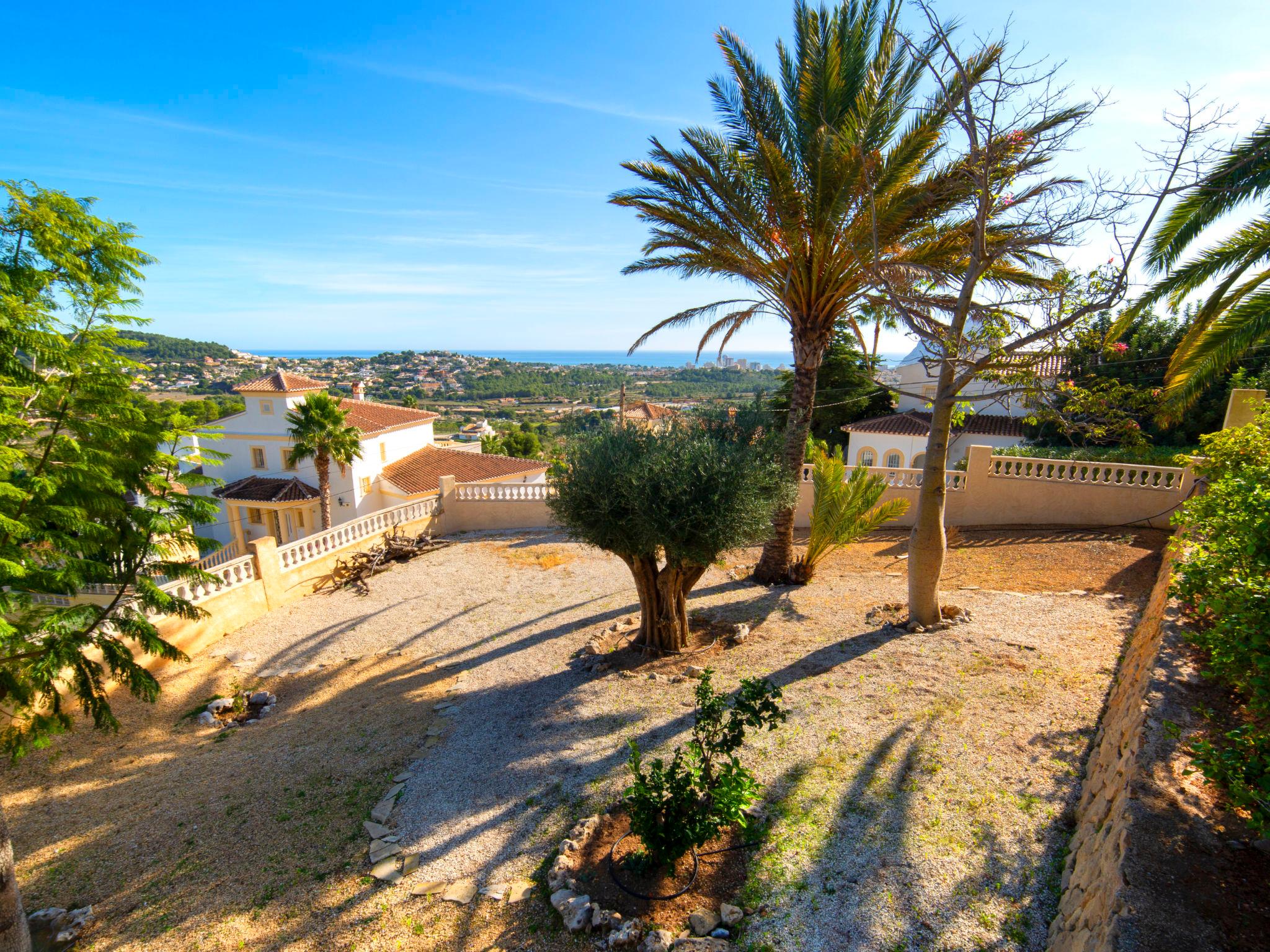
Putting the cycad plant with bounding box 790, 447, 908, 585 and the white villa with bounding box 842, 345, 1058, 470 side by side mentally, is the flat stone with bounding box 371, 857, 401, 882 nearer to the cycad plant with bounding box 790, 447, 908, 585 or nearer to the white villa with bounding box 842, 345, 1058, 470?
the cycad plant with bounding box 790, 447, 908, 585

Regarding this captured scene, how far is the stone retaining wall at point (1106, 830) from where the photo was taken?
3.46m

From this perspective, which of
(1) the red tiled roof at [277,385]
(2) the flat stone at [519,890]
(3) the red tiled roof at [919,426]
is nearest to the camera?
(2) the flat stone at [519,890]

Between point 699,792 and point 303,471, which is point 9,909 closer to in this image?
point 699,792

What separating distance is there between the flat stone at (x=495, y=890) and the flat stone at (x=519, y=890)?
4 centimetres

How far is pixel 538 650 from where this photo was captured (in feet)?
34.6

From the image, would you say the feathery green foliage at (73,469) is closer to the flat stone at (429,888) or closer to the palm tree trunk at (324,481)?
the flat stone at (429,888)

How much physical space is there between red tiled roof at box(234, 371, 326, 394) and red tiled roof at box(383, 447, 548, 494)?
582cm

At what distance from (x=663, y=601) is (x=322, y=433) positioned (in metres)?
18.3

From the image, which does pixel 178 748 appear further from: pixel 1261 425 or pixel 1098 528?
pixel 1098 528

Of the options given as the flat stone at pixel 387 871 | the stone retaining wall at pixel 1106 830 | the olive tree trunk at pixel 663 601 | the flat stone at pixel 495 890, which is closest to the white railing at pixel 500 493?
the olive tree trunk at pixel 663 601

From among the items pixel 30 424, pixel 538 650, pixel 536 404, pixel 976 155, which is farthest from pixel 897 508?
pixel 536 404

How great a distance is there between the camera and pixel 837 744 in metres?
6.52

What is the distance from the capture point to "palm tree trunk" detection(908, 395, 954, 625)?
342 inches

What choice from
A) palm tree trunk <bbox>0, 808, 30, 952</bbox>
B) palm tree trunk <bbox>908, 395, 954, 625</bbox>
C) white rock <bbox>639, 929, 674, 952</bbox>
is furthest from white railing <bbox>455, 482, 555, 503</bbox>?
white rock <bbox>639, 929, 674, 952</bbox>
